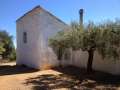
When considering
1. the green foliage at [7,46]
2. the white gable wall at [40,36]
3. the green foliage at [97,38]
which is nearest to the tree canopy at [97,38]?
the green foliage at [97,38]

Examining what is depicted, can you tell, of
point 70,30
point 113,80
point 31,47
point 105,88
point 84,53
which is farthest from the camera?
point 31,47

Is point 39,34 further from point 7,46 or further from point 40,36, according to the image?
point 7,46

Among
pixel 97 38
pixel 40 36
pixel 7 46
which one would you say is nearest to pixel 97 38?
pixel 97 38

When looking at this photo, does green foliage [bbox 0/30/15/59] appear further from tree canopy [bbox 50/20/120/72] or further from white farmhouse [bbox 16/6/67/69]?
tree canopy [bbox 50/20/120/72]

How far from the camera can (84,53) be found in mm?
17906

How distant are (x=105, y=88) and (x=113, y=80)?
2042mm

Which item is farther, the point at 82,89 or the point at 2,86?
the point at 2,86

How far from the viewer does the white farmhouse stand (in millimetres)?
18266

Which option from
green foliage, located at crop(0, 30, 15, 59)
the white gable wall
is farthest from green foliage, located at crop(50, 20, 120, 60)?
green foliage, located at crop(0, 30, 15, 59)

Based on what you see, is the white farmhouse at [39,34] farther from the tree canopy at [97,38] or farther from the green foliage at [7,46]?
the green foliage at [7,46]

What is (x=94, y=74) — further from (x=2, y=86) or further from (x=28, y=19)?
(x=28, y=19)

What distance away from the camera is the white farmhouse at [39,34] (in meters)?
18.3

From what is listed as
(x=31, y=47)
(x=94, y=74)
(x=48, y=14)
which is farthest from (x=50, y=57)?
(x=94, y=74)

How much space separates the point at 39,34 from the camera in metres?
18.2
